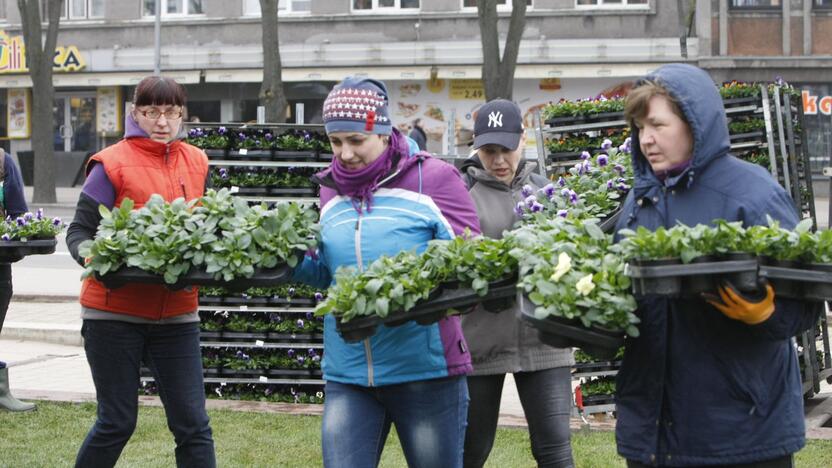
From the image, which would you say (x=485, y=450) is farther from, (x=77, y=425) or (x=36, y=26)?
(x=36, y=26)

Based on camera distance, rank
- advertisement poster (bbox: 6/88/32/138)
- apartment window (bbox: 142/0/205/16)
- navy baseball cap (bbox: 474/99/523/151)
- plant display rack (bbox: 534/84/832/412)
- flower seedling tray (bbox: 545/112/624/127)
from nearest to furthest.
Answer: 1. navy baseball cap (bbox: 474/99/523/151)
2. plant display rack (bbox: 534/84/832/412)
3. flower seedling tray (bbox: 545/112/624/127)
4. apartment window (bbox: 142/0/205/16)
5. advertisement poster (bbox: 6/88/32/138)

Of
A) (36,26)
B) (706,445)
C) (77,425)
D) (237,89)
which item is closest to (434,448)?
(706,445)

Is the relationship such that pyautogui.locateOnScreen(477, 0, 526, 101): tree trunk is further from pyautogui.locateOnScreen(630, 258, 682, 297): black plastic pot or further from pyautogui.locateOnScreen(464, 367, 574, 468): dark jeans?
pyautogui.locateOnScreen(630, 258, 682, 297): black plastic pot

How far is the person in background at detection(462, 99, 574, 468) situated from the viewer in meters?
5.67

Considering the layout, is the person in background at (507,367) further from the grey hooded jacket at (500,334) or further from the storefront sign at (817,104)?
the storefront sign at (817,104)

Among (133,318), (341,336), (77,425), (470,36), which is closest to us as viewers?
(341,336)

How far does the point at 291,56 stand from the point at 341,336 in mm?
30675

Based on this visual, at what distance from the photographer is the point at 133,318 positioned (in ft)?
18.0

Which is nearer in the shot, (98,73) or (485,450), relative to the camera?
(485,450)

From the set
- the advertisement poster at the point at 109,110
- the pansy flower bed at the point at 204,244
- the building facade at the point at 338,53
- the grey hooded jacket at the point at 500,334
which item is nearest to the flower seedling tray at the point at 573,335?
the pansy flower bed at the point at 204,244

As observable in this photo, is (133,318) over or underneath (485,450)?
over

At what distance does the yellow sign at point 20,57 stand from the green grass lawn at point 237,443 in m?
29.0

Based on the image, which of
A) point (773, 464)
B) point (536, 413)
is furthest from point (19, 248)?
point (773, 464)

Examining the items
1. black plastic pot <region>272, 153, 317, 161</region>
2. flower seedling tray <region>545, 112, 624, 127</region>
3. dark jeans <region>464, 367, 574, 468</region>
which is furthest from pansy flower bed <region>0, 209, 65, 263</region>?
flower seedling tray <region>545, 112, 624, 127</region>
